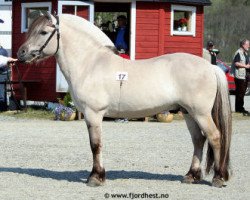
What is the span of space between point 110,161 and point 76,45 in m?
2.52

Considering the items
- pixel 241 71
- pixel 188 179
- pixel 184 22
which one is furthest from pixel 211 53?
pixel 188 179

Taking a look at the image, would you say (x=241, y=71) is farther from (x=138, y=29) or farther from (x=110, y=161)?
Answer: (x=110, y=161)

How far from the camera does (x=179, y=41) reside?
2262 cm

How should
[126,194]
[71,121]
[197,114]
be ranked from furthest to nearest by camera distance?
[71,121]
[197,114]
[126,194]

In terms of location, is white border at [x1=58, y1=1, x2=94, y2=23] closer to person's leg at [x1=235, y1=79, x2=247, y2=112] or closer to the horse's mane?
person's leg at [x1=235, y1=79, x2=247, y2=112]

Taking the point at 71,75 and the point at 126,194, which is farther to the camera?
the point at 71,75

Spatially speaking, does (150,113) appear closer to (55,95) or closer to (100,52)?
(100,52)

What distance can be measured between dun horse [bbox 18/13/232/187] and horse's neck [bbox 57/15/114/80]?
0.05ft

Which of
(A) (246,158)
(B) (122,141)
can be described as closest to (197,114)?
(A) (246,158)

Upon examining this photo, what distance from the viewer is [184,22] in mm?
23016

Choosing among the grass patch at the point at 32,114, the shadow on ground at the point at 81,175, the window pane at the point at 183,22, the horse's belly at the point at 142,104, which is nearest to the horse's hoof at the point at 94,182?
the shadow on ground at the point at 81,175

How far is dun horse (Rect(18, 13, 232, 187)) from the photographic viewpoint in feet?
32.7

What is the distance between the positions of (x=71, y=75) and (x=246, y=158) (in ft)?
12.6

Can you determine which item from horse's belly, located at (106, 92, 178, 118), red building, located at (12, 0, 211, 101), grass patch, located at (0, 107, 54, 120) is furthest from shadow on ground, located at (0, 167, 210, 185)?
red building, located at (12, 0, 211, 101)
